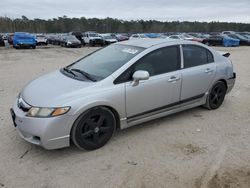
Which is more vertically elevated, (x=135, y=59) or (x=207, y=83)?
(x=135, y=59)

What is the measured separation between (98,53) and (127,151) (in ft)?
6.38

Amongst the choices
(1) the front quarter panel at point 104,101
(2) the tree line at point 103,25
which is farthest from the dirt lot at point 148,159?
(2) the tree line at point 103,25

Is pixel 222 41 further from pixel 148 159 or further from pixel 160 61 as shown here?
pixel 148 159

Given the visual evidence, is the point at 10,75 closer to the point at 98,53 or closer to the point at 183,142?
the point at 98,53

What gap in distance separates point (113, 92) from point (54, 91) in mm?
793

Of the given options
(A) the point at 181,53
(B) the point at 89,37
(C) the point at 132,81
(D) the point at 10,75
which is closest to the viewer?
(C) the point at 132,81

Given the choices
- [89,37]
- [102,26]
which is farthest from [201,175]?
[102,26]

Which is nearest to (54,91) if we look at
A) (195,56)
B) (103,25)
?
(195,56)

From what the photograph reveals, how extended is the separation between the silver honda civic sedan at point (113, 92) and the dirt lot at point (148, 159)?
27 centimetres

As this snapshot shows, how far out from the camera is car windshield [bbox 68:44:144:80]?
3738mm

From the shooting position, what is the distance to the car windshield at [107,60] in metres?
3.74

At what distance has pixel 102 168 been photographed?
10.1 feet

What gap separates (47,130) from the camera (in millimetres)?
3031

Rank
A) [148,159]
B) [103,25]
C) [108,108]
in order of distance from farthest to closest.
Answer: [103,25] < [108,108] < [148,159]
